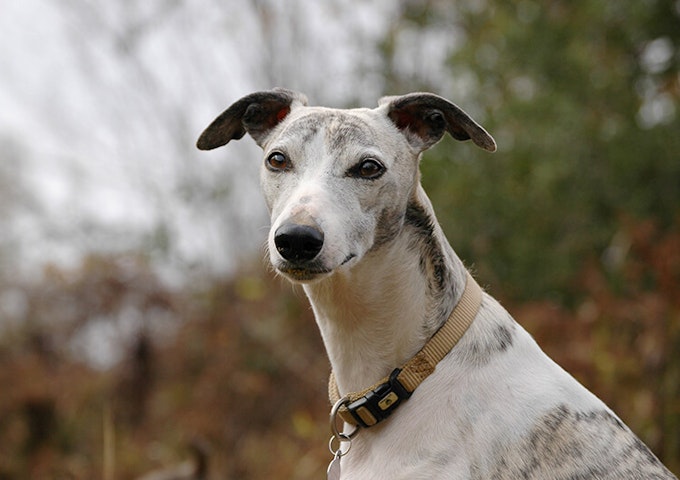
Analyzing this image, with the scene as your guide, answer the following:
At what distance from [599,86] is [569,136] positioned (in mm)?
964

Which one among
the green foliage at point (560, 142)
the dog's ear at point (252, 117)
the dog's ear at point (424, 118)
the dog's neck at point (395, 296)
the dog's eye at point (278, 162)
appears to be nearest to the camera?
the dog's neck at point (395, 296)

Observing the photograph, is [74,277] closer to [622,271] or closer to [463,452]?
[622,271]

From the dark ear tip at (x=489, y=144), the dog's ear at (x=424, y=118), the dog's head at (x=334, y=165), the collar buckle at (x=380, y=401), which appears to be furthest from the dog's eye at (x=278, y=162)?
the collar buckle at (x=380, y=401)

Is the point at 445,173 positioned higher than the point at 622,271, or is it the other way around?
the point at 445,173

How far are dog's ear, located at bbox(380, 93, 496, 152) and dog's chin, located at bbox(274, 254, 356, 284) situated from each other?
83cm

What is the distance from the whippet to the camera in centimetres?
298

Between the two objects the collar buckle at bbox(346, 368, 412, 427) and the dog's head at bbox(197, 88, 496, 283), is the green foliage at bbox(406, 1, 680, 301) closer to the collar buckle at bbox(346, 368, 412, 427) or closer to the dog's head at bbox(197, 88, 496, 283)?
the dog's head at bbox(197, 88, 496, 283)

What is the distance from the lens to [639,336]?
725 cm

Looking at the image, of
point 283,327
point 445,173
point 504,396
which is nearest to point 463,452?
point 504,396

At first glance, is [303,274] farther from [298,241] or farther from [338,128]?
[338,128]

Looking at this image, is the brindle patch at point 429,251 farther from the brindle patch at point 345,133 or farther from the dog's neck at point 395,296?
the brindle patch at point 345,133

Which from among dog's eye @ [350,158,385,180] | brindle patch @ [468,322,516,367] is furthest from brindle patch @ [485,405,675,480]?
dog's eye @ [350,158,385,180]

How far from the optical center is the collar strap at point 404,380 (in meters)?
3.12

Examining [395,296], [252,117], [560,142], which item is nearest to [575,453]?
[395,296]
